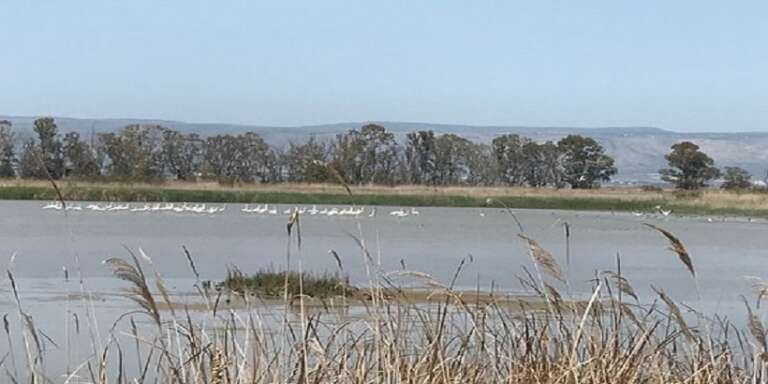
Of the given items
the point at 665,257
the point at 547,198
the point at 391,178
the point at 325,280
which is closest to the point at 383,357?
the point at 325,280

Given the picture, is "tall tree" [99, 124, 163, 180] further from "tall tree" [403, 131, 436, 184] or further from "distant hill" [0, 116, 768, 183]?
"distant hill" [0, 116, 768, 183]

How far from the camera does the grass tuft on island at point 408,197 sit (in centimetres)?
4484

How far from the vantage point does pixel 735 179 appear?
6750 cm

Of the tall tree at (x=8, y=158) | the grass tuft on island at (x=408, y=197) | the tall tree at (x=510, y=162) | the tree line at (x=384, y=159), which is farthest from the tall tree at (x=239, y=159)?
the tall tree at (x=510, y=162)

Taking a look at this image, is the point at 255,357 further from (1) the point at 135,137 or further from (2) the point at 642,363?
(1) the point at 135,137

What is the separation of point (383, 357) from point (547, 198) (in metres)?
45.4

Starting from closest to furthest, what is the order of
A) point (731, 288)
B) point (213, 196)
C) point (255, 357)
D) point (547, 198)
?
point (255, 357) < point (731, 288) < point (213, 196) < point (547, 198)

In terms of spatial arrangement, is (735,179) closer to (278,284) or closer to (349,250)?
(349,250)

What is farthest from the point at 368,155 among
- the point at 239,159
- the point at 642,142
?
the point at 642,142

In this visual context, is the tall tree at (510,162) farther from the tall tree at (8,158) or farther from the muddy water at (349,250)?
the tall tree at (8,158)

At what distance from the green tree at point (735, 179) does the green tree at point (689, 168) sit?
77cm

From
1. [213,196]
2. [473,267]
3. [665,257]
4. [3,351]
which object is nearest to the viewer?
[3,351]

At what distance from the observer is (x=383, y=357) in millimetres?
4656

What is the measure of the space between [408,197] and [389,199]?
139 cm
